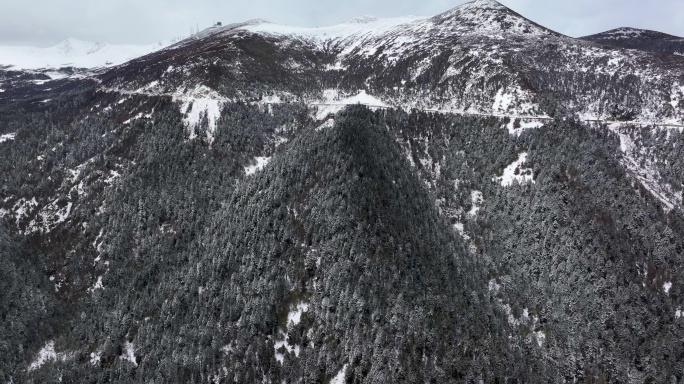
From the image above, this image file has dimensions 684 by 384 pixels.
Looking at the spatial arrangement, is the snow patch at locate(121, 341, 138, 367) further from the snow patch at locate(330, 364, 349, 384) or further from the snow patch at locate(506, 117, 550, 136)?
the snow patch at locate(506, 117, 550, 136)

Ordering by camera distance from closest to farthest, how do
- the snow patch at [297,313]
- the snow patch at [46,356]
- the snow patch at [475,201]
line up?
the snow patch at [297,313]
the snow patch at [46,356]
the snow patch at [475,201]

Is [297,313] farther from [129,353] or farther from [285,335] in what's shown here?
[129,353]

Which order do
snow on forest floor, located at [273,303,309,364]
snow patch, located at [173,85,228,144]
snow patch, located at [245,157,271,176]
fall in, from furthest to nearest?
snow patch, located at [173,85,228,144]
snow patch, located at [245,157,271,176]
snow on forest floor, located at [273,303,309,364]

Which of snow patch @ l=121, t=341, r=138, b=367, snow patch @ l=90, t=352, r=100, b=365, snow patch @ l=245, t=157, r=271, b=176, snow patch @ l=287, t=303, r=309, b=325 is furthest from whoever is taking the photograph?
snow patch @ l=245, t=157, r=271, b=176

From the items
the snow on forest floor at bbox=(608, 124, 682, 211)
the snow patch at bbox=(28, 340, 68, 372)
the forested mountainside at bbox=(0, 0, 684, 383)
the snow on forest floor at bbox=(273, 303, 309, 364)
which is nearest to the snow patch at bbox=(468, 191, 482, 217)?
the forested mountainside at bbox=(0, 0, 684, 383)

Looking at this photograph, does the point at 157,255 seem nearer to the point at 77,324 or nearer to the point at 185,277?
the point at 185,277

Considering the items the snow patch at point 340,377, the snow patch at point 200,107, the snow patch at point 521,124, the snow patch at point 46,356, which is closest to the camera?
the snow patch at point 340,377

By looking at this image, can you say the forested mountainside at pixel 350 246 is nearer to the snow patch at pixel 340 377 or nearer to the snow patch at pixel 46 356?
the snow patch at pixel 340 377

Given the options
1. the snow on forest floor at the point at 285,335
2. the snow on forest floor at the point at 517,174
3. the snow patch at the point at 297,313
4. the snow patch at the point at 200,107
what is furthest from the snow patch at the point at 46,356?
the snow on forest floor at the point at 517,174

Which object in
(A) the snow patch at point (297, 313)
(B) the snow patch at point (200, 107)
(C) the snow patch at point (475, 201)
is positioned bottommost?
(A) the snow patch at point (297, 313)
